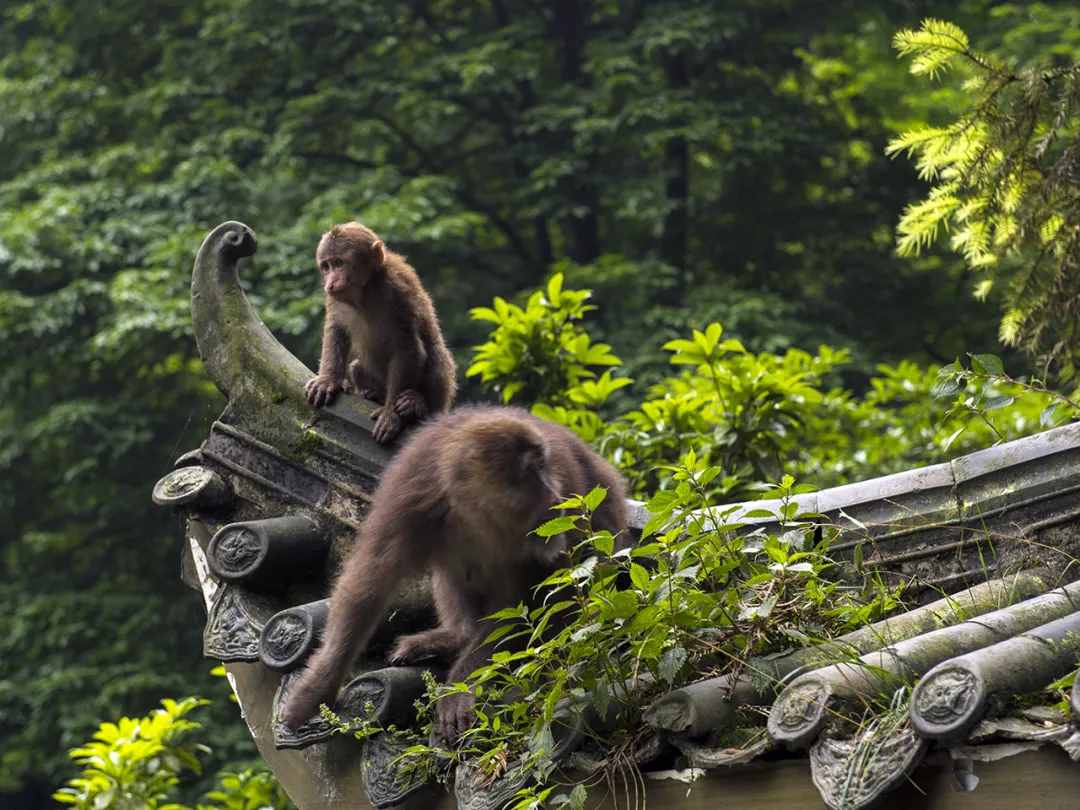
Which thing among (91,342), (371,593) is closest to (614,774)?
(371,593)

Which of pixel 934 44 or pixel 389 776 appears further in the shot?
pixel 934 44

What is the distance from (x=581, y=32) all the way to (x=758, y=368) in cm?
1262

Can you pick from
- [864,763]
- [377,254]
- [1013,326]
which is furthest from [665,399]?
[864,763]

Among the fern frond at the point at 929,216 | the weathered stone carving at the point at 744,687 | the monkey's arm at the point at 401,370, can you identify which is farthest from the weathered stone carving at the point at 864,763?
the fern frond at the point at 929,216

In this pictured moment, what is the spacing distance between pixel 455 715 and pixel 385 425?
46.9 inches

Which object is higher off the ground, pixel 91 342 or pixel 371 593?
pixel 371 593

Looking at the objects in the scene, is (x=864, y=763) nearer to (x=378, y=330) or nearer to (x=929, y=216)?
(x=378, y=330)

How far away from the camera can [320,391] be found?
500cm

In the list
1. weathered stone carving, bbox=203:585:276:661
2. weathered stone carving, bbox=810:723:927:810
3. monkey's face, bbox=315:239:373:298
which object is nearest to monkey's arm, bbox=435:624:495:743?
weathered stone carving, bbox=203:585:276:661

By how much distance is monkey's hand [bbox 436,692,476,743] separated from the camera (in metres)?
3.95

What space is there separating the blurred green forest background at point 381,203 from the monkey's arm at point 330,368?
848 cm

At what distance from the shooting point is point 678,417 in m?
7.30

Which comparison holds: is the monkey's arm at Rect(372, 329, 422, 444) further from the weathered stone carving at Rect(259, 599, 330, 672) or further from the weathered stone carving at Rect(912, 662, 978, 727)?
the weathered stone carving at Rect(912, 662, 978, 727)

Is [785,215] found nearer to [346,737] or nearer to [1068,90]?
[1068,90]
